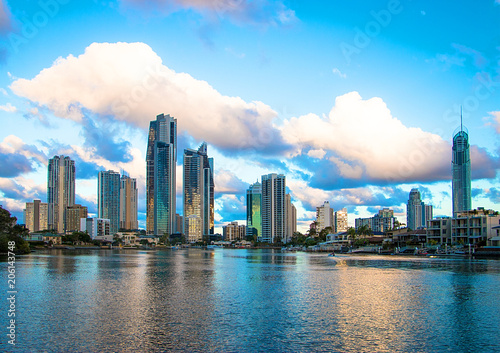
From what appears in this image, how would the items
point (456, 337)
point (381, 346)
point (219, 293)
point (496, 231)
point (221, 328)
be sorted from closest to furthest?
point (381, 346) < point (456, 337) < point (221, 328) < point (219, 293) < point (496, 231)

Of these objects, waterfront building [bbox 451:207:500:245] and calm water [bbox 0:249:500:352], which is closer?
calm water [bbox 0:249:500:352]

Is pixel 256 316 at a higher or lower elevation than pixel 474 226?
lower

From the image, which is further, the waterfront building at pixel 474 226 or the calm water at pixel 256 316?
the waterfront building at pixel 474 226

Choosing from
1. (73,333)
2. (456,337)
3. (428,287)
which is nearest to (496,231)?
(428,287)

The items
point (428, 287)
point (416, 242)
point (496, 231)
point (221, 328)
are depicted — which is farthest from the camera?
point (416, 242)

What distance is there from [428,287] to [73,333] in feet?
146

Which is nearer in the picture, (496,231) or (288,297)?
(288,297)

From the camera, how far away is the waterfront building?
14150cm

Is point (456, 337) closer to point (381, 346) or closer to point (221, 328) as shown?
point (381, 346)

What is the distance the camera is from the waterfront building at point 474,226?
14150 centimetres

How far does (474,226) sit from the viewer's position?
484ft

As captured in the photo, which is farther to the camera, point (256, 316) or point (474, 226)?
point (474, 226)

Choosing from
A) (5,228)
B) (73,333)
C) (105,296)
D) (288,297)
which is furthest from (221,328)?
(5,228)

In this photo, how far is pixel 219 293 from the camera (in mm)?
53625
